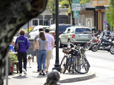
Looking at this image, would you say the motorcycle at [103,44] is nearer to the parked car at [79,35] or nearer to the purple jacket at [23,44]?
the parked car at [79,35]

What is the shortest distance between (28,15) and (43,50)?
8607 millimetres

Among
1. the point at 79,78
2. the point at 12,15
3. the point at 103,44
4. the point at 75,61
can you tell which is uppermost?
the point at 12,15

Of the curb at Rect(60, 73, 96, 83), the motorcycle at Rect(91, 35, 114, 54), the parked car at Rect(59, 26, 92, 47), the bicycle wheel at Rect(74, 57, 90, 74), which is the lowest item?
the curb at Rect(60, 73, 96, 83)

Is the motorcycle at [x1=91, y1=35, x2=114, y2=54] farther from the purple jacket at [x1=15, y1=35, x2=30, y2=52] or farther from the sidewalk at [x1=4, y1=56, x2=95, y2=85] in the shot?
the purple jacket at [x1=15, y1=35, x2=30, y2=52]

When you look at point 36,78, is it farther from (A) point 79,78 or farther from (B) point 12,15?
(B) point 12,15

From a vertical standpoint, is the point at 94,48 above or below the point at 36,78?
above

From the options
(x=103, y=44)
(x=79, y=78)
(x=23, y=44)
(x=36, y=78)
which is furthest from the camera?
(x=103, y=44)

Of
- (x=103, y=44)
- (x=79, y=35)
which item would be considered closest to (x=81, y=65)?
(x=103, y=44)

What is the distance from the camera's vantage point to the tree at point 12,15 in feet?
11.8

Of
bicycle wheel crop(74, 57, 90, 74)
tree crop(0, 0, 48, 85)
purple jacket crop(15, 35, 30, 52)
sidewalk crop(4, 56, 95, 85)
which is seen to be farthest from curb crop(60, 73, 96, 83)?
tree crop(0, 0, 48, 85)

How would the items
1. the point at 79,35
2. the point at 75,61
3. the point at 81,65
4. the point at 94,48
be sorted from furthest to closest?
the point at 79,35
the point at 94,48
the point at 81,65
the point at 75,61

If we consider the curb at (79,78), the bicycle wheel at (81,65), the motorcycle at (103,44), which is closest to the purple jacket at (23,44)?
the curb at (79,78)

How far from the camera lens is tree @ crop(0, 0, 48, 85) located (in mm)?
3604

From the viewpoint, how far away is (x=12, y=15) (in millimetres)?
3643
